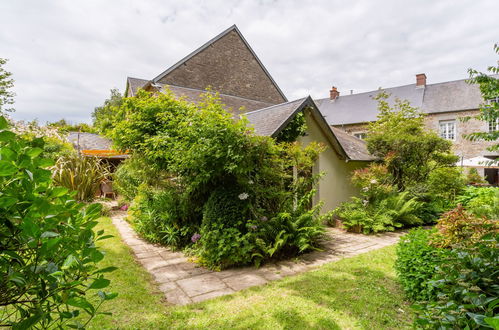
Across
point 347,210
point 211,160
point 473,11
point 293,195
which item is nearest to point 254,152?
point 211,160

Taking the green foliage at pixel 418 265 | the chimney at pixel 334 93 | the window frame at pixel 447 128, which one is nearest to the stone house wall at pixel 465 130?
the window frame at pixel 447 128

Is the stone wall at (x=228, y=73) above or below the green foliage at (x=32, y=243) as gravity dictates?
above

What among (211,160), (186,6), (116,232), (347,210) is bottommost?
(116,232)

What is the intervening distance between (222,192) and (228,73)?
1219cm

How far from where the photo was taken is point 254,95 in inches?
704

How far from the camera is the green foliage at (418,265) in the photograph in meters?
3.68

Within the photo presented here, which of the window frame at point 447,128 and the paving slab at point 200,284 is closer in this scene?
the paving slab at point 200,284

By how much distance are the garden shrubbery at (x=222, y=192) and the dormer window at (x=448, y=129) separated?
87.2 feet

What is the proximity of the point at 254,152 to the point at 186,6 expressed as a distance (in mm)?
5749

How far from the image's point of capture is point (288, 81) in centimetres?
2286

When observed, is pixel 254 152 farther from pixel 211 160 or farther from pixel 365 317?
pixel 365 317

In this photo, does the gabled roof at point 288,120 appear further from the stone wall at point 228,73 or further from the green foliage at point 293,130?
the stone wall at point 228,73

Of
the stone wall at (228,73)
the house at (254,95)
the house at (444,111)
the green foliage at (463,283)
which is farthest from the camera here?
the house at (444,111)

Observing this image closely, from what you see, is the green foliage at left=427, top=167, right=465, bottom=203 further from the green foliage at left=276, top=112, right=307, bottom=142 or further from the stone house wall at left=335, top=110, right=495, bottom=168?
the stone house wall at left=335, top=110, right=495, bottom=168
